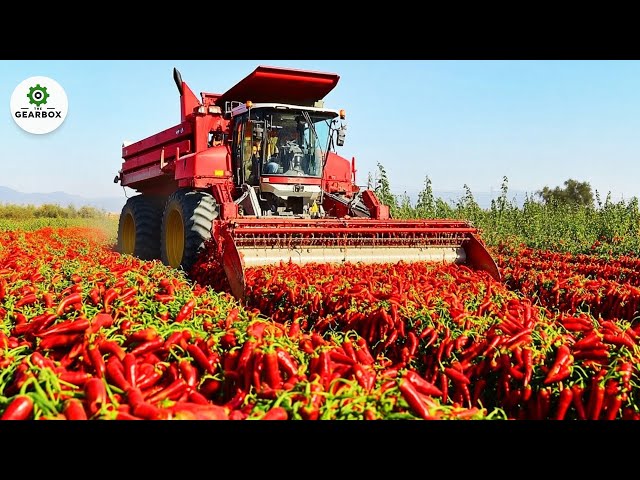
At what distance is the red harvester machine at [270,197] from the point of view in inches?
359

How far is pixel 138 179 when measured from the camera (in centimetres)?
1562

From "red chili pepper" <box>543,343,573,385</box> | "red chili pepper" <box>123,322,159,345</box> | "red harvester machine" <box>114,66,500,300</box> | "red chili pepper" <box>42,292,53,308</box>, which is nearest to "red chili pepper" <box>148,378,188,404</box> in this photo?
"red chili pepper" <box>123,322,159,345</box>

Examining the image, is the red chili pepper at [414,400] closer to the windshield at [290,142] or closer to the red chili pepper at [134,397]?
the red chili pepper at [134,397]

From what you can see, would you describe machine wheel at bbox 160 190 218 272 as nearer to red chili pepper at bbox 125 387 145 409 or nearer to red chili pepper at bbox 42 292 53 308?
red chili pepper at bbox 42 292 53 308

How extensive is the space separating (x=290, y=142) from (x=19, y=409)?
28.9 ft

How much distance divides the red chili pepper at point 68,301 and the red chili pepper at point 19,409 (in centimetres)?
193

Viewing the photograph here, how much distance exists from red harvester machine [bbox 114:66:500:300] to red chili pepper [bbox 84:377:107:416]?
189 inches

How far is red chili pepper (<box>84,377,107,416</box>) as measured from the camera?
2.92m

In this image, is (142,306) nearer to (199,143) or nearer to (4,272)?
(4,272)

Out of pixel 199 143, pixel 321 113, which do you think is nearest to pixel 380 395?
pixel 321 113

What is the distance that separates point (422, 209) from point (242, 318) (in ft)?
51.4

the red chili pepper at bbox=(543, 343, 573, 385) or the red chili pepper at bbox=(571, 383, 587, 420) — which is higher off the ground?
the red chili pepper at bbox=(543, 343, 573, 385)

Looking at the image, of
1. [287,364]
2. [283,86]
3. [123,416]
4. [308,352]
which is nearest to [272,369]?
[287,364]

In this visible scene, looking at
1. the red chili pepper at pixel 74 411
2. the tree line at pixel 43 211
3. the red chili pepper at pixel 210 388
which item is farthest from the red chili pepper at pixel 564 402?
the tree line at pixel 43 211
